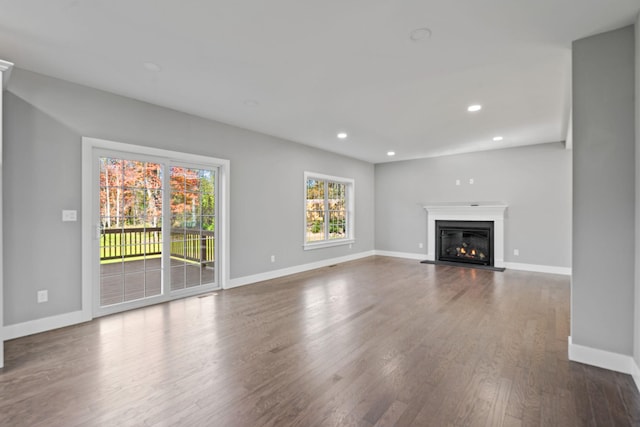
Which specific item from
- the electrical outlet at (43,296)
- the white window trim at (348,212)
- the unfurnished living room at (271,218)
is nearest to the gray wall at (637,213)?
the unfurnished living room at (271,218)

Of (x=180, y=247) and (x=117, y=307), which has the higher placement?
(x=180, y=247)

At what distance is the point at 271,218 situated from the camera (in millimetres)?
5598

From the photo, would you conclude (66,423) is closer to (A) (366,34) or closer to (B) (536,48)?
(A) (366,34)

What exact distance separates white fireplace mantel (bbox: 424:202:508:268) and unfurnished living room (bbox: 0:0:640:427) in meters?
1.10

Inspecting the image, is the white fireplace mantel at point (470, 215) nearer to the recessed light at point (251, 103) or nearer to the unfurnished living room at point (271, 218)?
the unfurnished living room at point (271, 218)

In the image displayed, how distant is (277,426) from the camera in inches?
67.9

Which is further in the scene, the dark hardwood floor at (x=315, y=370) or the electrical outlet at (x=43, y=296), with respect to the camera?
the electrical outlet at (x=43, y=296)

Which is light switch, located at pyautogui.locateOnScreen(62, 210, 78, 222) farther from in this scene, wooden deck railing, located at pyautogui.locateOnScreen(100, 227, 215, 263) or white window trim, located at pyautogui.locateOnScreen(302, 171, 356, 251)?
white window trim, located at pyautogui.locateOnScreen(302, 171, 356, 251)

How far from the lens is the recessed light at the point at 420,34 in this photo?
235 cm

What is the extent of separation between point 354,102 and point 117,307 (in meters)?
3.87

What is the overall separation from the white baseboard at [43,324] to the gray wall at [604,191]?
4.84m

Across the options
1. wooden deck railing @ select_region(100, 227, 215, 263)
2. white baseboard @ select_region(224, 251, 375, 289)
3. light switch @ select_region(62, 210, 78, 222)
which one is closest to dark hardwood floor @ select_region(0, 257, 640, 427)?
wooden deck railing @ select_region(100, 227, 215, 263)

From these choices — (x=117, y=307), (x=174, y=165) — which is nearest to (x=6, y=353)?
(x=117, y=307)

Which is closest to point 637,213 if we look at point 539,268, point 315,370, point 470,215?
point 315,370
